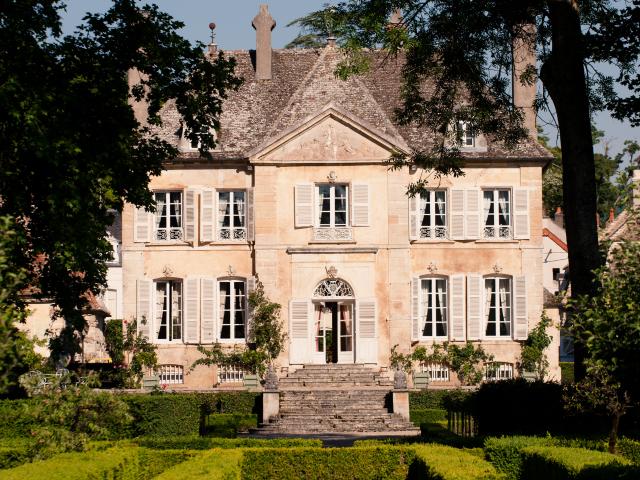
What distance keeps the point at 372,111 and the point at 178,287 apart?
832 centimetres

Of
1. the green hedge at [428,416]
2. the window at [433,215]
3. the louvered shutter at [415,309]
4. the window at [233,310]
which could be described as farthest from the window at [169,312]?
the green hedge at [428,416]

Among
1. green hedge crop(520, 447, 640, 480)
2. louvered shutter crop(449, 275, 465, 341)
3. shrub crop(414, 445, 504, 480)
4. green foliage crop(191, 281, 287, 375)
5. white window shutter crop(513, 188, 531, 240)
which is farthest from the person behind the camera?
white window shutter crop(513, 188, 531, 240)

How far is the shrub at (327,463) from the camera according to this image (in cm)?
2150

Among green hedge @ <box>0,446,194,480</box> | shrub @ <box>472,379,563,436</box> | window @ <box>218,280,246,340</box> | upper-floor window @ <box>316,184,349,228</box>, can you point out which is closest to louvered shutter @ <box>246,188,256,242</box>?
window @ <box>218,280,246,340</box>

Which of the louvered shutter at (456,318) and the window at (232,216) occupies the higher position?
the window at (232,216)

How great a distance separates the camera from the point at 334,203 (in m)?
37.1

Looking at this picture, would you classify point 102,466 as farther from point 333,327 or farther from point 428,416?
point 333,327

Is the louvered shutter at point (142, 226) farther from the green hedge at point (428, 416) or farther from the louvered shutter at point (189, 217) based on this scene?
the green hedge at point (428, 416)

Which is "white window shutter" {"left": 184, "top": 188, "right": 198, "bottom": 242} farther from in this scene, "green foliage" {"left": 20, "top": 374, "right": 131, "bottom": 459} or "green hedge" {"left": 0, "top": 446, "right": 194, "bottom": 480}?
"green foliage" {"left": 20, "top": 374, "right": 131, "bottom": 459}

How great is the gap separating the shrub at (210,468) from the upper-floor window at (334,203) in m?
17.3

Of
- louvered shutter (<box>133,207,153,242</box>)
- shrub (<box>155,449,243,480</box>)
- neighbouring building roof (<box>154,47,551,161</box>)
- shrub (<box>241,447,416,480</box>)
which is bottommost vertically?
shrub (<box>241,447,416,480</box>)

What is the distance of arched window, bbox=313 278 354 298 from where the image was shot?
3688 cm

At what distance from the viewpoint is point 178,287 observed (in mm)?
37594

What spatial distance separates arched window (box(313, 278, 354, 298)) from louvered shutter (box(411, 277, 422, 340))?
1939 millimetres
